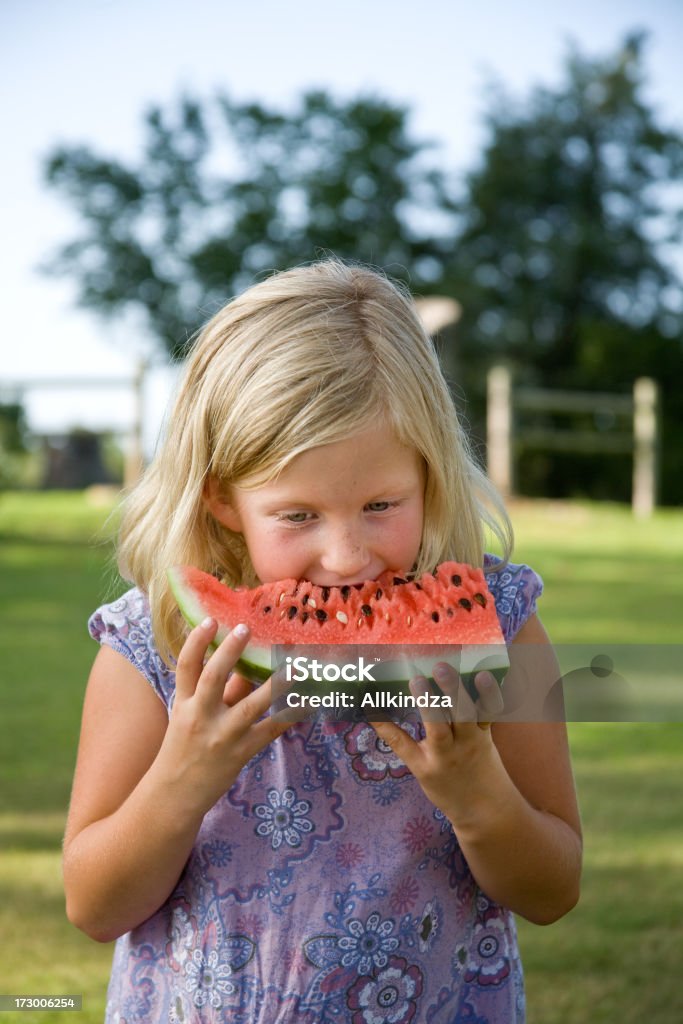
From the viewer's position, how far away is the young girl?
5.16 feet

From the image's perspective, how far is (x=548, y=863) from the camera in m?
1.61

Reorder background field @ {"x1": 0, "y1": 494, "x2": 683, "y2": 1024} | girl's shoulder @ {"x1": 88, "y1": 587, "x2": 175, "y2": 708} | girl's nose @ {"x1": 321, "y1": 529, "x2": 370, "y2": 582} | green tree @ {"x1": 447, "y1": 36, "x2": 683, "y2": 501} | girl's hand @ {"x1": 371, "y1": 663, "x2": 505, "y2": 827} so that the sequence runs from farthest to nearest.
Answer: green tree @ {"x1": 447, "y1": 36, "x2": 683, "y2": 501} → background field @ {"x1": 0, "y1": 494, "x2": 683, "y2": 1024} → girl's shoulder @ {"x1": 88, "y1": 587, "x2": 175, "y2": 708} → girl's nose @ {"x1": 321, "y1": 529, "x2": 370, "y2": 582} → girl's hand @ {"x1": 371, "y1": 663, "x2": 505, "y2": 827}

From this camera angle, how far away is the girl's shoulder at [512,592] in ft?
5.99

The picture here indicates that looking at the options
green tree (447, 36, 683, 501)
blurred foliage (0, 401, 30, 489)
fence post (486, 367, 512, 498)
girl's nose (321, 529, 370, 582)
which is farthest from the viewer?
green tree (447, 36, 683, 501)

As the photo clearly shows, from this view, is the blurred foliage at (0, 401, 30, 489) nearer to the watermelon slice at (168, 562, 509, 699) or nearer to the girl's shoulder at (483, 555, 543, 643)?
the girl's shoulder at (483, 555, 543, 643)

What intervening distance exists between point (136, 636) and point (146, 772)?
0.24 meters

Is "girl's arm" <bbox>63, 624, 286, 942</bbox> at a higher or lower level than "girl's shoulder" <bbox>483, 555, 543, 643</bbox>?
lower

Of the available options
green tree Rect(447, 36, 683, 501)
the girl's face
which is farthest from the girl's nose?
green tree Rect(447, 36, 683, 501)

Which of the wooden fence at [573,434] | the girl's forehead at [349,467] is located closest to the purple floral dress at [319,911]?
the girl's forehead at [349,467]

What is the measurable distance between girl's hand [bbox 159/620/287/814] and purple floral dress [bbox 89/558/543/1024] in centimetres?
22

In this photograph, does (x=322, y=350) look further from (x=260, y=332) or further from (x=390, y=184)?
(x=390, y=184)

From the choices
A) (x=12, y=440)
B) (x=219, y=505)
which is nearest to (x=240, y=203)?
(x=12, y=440)

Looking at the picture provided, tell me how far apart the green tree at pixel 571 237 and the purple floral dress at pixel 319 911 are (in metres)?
19.7

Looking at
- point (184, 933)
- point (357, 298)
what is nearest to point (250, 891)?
point (184, 933)
